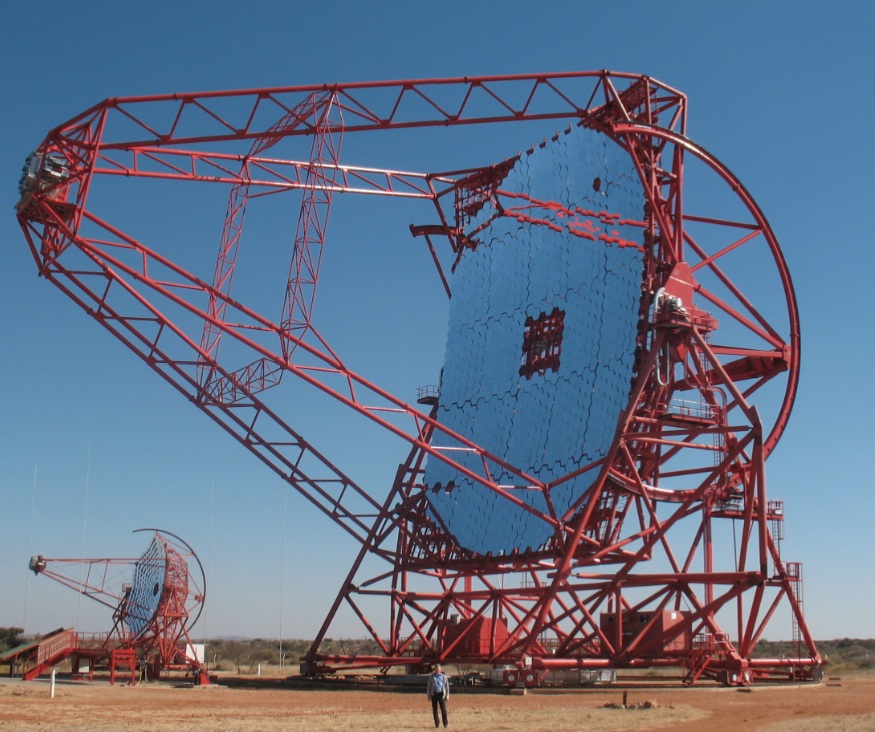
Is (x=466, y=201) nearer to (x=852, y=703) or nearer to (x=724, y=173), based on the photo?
(x=724, y=173)

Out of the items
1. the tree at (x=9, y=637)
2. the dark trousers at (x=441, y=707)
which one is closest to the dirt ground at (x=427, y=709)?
the dark trousers at (x=441, y=707)

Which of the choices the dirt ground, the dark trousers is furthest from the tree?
the dark trousers

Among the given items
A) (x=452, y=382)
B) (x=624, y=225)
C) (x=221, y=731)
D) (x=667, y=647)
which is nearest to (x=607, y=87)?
(x=624, y=225)

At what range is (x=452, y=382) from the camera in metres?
45.6

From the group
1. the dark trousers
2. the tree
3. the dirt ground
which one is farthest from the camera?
the tree

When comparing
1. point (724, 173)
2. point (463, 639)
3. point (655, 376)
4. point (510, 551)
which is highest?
point (724, 173)

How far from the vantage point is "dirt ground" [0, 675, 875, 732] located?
25.0 m

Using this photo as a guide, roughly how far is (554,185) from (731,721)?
21.9 m

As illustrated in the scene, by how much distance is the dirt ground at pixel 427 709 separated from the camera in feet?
81.9

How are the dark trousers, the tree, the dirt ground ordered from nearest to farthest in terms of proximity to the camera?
the dark trousers < the dirt ground < the tree

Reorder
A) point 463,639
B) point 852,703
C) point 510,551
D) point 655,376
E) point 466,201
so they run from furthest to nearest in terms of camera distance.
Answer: point 466,201, point 463,639, point 510,551, point 655,376, point 852,703

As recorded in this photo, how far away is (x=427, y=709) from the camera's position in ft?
99.4

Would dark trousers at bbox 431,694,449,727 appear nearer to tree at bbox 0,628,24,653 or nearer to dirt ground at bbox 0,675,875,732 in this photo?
dirt ground at bbox 0,675,875,732

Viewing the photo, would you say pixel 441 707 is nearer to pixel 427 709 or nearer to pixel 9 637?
pixel 427 709
